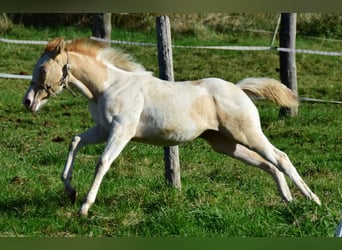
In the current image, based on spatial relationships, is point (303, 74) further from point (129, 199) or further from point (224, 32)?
point (129, 199)

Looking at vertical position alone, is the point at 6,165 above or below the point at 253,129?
below

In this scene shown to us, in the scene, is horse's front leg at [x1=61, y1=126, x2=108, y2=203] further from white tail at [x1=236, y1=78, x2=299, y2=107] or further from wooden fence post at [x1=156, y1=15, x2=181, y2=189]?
white tail at [x1=236, y1=78, x2=299, y2=107]

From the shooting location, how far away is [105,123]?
6.49 meters

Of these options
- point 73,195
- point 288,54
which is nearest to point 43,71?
point 73,195

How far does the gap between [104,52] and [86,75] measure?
30 cm

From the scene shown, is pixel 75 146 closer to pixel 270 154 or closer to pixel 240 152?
pixel 240 152

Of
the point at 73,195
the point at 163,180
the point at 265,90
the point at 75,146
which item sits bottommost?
the point at 163,180

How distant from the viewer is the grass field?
18.9 feet

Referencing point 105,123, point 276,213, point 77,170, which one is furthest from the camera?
point 77,170

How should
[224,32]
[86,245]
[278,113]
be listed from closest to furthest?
1. [86,245]
2. [278,113]
3. [224,32]

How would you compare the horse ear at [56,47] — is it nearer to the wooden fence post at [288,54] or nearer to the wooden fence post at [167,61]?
the wooden fence post at [167,61]

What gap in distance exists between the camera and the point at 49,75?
6566 mm

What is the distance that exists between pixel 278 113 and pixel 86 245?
34.6 ft

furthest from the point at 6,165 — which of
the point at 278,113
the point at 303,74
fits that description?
the point at 303,74
